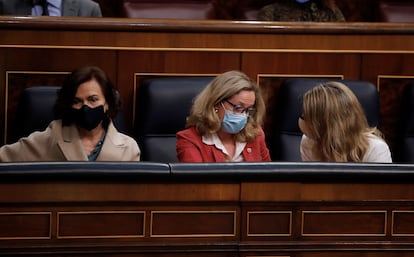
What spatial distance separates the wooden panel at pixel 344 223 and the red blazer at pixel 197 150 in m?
0.40

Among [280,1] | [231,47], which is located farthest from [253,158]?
[280,1]

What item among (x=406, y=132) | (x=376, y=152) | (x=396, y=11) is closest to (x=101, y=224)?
(x=376, y=152)

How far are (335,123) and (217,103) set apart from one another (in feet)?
0.72

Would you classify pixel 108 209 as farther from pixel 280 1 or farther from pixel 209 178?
pixel 280 1

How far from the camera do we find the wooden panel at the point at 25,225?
52.3 inches

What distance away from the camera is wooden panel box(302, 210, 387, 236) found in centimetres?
141

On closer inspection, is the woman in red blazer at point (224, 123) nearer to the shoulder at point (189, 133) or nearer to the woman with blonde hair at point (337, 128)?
the shoulder at point (189, 133)

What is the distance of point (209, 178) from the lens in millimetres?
1379

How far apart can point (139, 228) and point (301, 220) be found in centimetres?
23

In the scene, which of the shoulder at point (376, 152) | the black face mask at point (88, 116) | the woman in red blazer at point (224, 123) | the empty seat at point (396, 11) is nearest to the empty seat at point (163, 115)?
the woman in red blazer at point (224, 123)

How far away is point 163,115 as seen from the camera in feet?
6.45

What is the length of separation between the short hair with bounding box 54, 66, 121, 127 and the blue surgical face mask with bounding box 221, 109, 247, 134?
0.19 meters

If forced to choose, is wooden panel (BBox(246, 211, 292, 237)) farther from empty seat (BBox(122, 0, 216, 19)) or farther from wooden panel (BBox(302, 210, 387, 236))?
empty seat (BBox(122, 0, 216, 19))

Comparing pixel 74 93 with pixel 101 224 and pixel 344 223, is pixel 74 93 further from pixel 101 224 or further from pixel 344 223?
pixel 344 223
